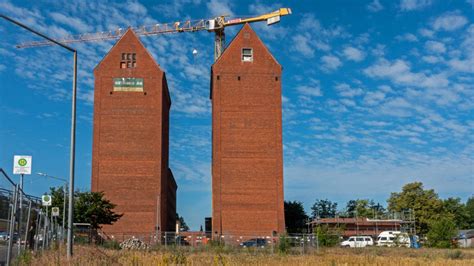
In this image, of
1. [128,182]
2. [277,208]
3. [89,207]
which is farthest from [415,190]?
[89,207]

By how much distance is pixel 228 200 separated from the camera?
63500mm

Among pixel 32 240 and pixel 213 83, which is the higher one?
pixel 213 83

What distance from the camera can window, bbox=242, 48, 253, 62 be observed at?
67562 mm

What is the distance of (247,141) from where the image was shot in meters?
65.5

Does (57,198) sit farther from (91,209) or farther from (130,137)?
(130,137)

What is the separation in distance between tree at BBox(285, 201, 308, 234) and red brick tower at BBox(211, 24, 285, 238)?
3268 centimetres

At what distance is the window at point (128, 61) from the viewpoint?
2653 inches

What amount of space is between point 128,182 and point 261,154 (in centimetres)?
1571

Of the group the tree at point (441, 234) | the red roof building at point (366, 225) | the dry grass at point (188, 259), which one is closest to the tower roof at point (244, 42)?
the tree at point (441, 234)

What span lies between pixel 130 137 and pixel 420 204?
48.3 meters

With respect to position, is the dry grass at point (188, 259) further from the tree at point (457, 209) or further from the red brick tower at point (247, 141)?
the tree at point (457, 209)

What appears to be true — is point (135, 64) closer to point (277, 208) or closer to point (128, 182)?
point (128, 182)

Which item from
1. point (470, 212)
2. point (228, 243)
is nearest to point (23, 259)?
point (228, 243)

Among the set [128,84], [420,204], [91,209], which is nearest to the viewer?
[91,209]
